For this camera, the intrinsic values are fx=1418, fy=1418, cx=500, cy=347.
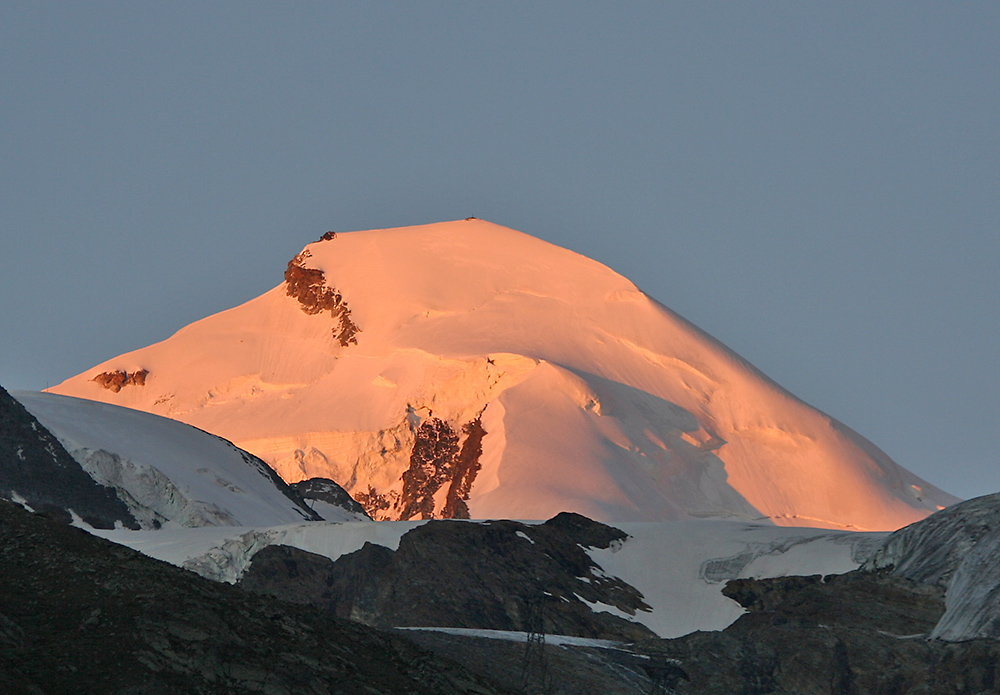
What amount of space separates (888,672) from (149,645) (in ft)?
86.7

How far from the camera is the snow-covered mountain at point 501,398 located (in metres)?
115

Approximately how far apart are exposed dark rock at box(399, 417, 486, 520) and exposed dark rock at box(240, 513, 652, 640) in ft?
184

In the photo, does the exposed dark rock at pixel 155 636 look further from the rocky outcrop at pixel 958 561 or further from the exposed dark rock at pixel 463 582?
the exposed dark rock at pixel 463 582

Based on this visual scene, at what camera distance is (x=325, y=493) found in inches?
4023

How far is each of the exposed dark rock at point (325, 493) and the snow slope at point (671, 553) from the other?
1500 inches

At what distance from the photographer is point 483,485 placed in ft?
359

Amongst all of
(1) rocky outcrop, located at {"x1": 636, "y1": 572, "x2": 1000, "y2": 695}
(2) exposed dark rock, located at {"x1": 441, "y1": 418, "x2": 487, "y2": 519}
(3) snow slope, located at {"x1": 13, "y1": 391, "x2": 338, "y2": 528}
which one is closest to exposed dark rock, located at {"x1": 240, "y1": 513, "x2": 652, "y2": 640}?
(1) rocky outcrop, located at {"x1": 636, "y1": 572, "x2": 1000, "y2": 695}

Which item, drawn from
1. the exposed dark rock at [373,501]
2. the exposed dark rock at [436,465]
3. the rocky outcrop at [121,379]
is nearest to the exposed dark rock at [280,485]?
the exposed dark rock at [436,465]

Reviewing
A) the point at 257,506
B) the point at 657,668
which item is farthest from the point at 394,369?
the point at 657,668

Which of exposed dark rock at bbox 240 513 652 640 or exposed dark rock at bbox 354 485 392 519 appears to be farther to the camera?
exposed dark rock at bbox 354 485 392 519

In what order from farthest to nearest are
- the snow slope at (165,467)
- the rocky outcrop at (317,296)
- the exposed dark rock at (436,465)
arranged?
the rocky outcrop at (317,296) < the exposed dark rock at (436,465) < the snow slope at (165,467)

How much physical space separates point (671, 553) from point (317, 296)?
89085mm

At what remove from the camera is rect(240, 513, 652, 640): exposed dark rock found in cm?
5066

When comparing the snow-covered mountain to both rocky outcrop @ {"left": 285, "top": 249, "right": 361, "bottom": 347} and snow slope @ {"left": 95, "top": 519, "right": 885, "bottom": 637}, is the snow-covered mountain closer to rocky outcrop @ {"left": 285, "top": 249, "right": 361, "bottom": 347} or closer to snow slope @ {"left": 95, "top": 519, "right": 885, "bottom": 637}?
rocky outcrop @ {"left": 285, "top": 249, "right": 361, "bottom": 347}
